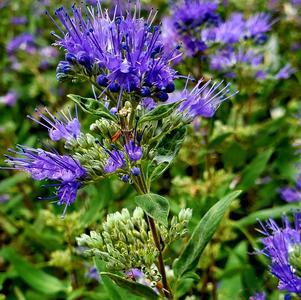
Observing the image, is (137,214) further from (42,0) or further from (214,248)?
(42,0)

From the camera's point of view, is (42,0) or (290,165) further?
(42,0)

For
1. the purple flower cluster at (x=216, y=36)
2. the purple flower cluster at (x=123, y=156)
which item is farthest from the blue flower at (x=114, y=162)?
the purple flower cluster at (x=216, y=36)

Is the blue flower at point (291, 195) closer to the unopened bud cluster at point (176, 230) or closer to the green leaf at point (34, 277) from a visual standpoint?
the green leaf at point (34, 277)

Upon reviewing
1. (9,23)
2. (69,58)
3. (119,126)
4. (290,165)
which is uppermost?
(69,58)

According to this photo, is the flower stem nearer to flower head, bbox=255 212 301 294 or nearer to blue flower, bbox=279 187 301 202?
flower head, bbox=255 212 301 294

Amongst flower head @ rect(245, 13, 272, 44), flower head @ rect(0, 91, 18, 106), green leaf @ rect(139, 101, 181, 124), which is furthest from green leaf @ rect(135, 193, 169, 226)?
flower head @ rect(0, 91, 18, 106)

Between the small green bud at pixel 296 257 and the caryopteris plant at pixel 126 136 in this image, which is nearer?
the caryopteris plant at pixel 126 136

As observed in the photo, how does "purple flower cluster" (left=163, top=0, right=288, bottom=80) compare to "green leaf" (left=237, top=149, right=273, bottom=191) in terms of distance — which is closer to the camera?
"purple flower cluster" (left=163, top=0, right=288, bottom=80)

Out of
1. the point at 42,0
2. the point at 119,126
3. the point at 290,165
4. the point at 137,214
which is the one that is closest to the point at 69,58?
the point at 119,126
